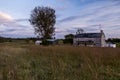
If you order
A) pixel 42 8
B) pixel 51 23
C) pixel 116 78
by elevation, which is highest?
pixel 42 8

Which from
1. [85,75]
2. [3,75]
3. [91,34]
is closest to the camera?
[3,75]

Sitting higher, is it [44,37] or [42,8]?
[42,8]

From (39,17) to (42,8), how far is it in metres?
3.15

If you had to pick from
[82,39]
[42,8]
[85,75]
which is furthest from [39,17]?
[85,75]

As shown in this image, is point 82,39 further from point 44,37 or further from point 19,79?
point 19,79

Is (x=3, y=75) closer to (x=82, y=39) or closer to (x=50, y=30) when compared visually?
(x=50, y=30)

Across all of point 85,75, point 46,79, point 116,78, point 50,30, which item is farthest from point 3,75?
point 50,30

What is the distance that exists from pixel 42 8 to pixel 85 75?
191ft

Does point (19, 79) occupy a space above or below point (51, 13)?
below

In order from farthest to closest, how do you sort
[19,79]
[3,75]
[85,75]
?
[85,75]
[3,75]
[19,79]

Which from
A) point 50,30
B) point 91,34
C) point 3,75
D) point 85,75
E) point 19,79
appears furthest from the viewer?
point 91,34

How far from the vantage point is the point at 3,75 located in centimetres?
577

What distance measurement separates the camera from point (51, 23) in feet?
202

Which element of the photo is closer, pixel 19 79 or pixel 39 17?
pixel 19 79
